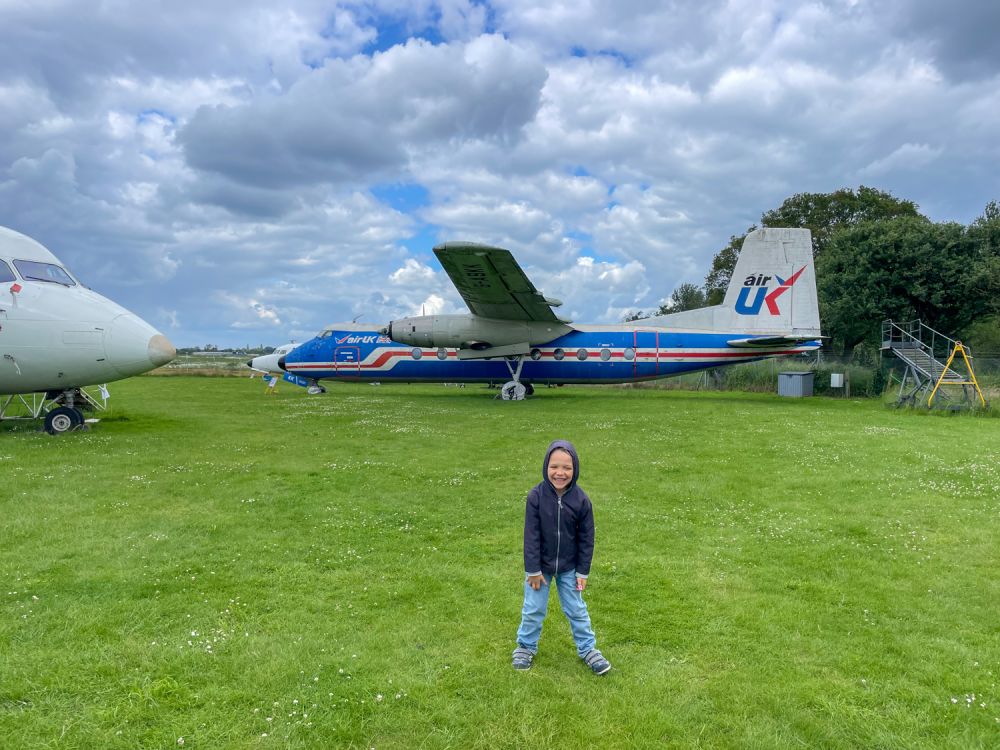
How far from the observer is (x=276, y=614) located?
4645 mm

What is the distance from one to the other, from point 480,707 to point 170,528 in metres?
4.86

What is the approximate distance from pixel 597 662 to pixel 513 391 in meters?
21.0

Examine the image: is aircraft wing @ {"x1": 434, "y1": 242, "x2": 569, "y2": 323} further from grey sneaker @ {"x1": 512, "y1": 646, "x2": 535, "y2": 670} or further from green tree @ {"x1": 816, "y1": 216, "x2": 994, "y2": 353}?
green tree @ {"x1": 816, "y1": 216, "x2": 994, "y2": 353}

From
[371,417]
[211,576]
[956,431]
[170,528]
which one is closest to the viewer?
[211,576]

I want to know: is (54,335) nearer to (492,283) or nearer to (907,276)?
(492,283)

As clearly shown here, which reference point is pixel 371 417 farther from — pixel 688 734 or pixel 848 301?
pixel 848 301

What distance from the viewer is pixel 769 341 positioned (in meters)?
22.7

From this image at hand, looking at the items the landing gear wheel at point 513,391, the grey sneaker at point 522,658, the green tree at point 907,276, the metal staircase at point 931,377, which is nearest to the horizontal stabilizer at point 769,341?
the metal staircase at point 931,377

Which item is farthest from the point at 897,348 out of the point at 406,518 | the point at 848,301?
the point at 406,518

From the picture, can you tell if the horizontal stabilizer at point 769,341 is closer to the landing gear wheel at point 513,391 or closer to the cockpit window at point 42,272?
the landing gear wheel at point 513,391

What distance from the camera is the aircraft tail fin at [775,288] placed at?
76.5 feet

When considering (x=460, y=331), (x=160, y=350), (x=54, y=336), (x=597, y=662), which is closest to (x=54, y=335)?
(x=54, y=336)

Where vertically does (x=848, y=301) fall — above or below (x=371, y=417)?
above

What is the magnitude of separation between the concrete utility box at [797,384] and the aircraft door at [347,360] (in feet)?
68.9
